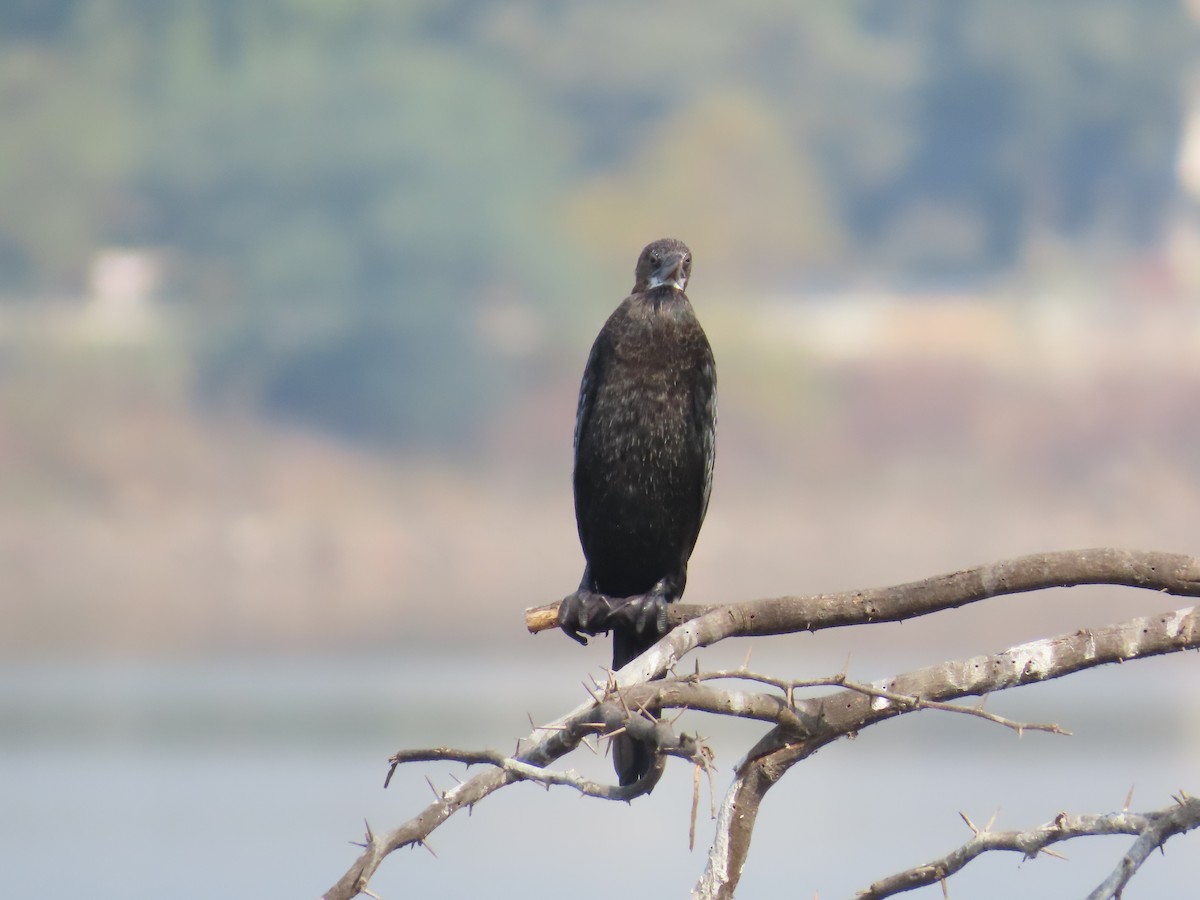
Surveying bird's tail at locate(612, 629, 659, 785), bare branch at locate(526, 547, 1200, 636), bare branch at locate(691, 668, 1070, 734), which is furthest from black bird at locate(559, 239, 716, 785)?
bare branch at locate(691, 668, 1070, 734)

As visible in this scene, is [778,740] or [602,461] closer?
[778,740]

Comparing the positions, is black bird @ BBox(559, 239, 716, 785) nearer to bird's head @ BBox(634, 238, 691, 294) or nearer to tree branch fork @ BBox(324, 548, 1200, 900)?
bird's head @ BBox(634, 238, 691, 294)

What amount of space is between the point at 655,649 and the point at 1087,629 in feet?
3.40

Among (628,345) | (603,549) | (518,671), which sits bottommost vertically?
(603,549)

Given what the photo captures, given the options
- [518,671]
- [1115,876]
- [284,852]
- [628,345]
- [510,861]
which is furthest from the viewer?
[518,671]

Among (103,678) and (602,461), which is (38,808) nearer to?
(602,461)

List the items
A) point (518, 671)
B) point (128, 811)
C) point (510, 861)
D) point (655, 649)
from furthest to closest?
point (518, 671), point (128, 811), point (510, 861), point (655, 649)

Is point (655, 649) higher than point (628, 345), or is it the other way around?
point (628, 345)

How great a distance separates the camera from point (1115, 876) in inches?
151

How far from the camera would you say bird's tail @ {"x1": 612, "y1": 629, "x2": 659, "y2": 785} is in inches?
195

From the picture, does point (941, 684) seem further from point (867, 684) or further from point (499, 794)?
point (499, 794)

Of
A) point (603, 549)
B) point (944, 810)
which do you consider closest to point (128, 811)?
point (944, 810)

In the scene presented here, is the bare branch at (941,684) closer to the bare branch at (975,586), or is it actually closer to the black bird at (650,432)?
the bare branch at (975,586)

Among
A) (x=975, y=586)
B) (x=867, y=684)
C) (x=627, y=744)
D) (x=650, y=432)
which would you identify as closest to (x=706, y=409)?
(x=650, y=432)
